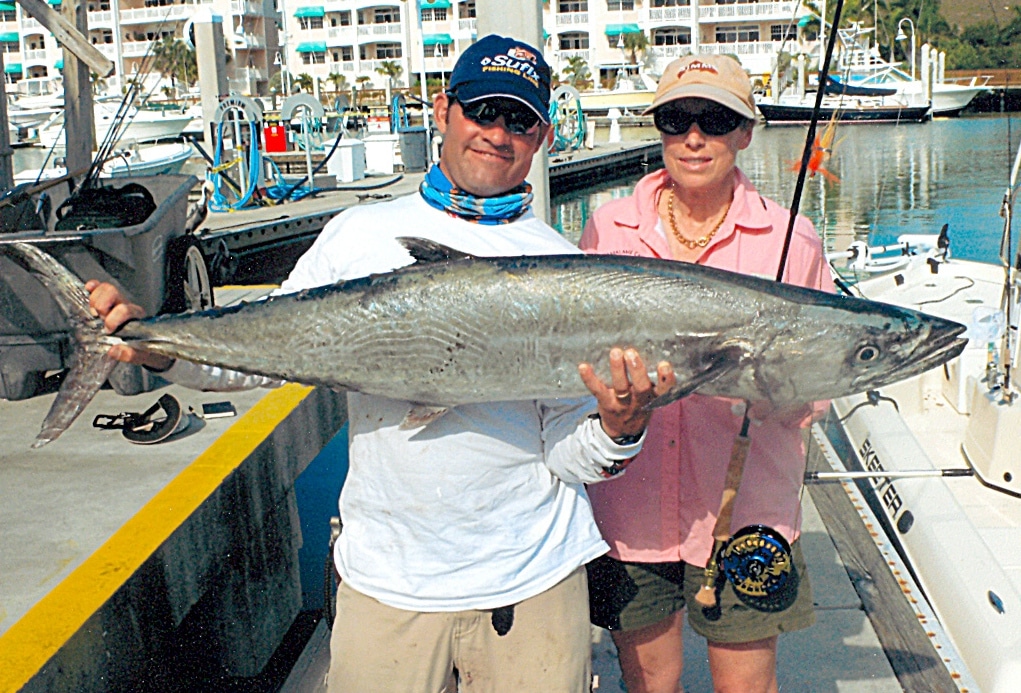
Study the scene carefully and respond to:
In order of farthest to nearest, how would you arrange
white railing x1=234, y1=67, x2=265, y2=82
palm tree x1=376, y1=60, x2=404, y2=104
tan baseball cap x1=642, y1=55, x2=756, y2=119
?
palm tree x1=376, y1=60, x2=404, y2=104 → white railing x1=234, y1=67, x2=265, y2=82 → tan baseball cap x1=642, y1=55, x2=756, y2=119

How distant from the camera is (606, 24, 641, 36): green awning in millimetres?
74250

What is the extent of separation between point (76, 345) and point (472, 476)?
3.25 ft

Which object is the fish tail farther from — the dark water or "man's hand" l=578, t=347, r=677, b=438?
the dark water

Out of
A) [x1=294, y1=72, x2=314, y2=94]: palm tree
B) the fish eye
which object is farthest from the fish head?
[x1=294, y1=72, x2=314, y2=94]: palm tree

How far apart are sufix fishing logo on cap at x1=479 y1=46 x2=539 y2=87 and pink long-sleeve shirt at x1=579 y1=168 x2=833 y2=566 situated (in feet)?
1.70

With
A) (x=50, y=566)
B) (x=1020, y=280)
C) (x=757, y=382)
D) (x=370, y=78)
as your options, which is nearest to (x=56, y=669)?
(x=50, y=566)

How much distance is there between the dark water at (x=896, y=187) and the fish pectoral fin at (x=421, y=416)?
32.6 feet

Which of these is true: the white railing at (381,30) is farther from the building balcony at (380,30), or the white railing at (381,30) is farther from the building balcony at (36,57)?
the building balcony at (36,57)

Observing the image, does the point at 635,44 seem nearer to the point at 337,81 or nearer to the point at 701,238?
the point at 337,81

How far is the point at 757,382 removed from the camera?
→ 2359 millimetres

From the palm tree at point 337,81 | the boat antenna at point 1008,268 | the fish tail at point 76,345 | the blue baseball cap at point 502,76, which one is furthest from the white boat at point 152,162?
the palm tree at point 337,81

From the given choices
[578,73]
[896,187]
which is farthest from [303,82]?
[896,187]

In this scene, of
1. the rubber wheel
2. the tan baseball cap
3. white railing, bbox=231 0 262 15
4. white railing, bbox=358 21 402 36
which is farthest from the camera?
white railing, bbox=358 21 402 36

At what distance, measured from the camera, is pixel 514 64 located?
2396 mm
